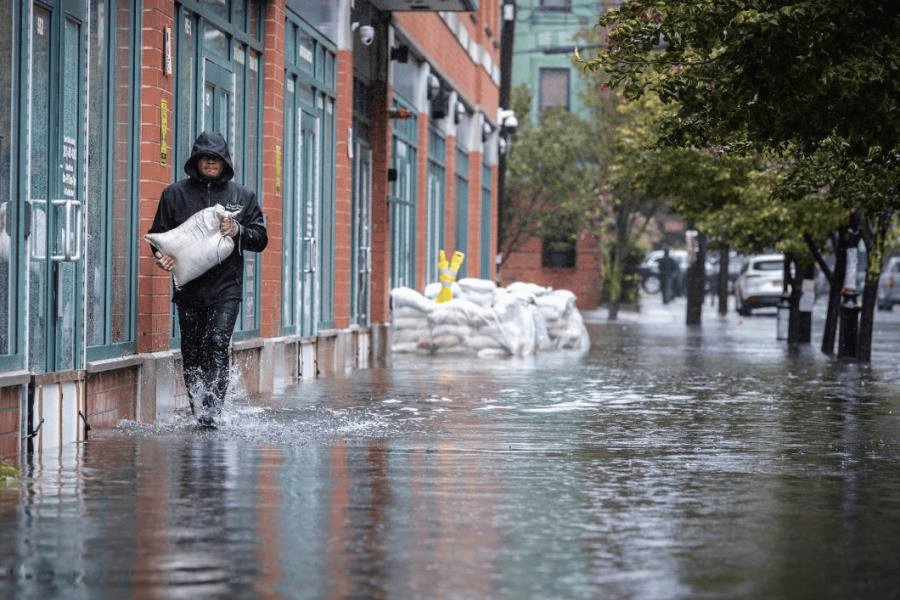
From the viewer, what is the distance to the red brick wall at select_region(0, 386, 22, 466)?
34.9 feet

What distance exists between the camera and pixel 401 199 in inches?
1091

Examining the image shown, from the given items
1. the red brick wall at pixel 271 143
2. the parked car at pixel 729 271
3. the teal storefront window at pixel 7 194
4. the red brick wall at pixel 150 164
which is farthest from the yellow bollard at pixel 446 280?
the parked car at pixel 729 271

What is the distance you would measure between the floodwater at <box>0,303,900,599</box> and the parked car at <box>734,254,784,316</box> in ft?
120

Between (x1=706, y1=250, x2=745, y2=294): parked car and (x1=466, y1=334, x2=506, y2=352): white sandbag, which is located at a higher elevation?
(x1=706, y1=250, x2=745, y2=294): parked car

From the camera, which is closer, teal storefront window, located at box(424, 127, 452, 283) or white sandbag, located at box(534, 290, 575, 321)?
white sandbag, located at box(534, 290, 575, 321)

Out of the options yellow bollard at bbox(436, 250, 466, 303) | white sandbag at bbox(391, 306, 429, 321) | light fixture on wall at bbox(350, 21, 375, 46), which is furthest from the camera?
yellow bollard at bbox(436, 250, 466, 303)

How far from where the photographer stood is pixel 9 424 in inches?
424

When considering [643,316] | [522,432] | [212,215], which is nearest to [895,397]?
[522,432]

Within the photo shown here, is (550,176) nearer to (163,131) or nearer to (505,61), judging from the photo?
(505,61)

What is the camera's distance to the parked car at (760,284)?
172 ft

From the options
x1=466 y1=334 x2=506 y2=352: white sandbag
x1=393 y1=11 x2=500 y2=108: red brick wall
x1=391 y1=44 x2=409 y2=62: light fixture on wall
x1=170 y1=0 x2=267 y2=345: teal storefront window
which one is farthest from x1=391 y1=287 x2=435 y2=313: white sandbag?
x1=170 y1=0 x2=267 y2=345: teal storefront window

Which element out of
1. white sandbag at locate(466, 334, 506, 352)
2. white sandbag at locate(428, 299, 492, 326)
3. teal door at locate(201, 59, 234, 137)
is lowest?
white sandbag at locate(466, 334, 506, 352)

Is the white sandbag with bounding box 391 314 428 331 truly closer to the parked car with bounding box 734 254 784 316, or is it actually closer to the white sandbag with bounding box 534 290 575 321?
the white sandbag with bounding box 534 290 575 321

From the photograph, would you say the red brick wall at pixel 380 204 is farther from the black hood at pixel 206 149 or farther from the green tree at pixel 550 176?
the green tree at pixel 550 176
